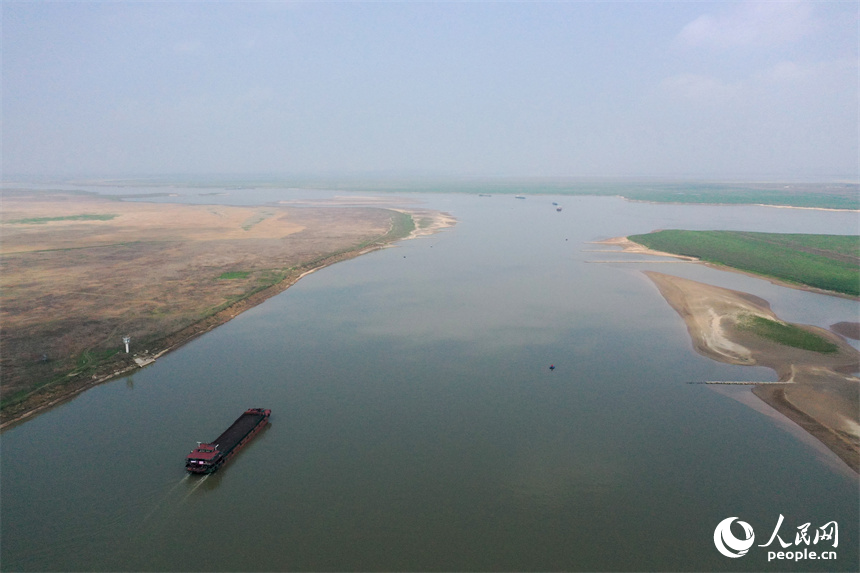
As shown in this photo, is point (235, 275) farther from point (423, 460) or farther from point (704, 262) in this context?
point (704, 262)

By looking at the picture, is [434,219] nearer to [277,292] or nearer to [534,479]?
[277,292]

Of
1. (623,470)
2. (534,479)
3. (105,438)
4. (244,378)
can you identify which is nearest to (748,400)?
(623,470)

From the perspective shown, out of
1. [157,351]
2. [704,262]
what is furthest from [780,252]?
[157,351]

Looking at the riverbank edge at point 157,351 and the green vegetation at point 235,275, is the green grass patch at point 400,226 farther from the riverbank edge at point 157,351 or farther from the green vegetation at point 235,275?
the green vegetation at point 235,275

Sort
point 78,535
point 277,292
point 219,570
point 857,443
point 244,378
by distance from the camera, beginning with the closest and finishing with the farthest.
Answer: point 219,570
point 78,535
point 857,443
point 244,378
point 277,292

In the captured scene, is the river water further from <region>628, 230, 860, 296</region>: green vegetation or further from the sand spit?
<region>628, 230, 860, 296</region>: green vegetation

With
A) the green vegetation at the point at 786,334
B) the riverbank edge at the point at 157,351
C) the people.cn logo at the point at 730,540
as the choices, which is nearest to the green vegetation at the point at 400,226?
the riverbank edge at the point at 157,351
